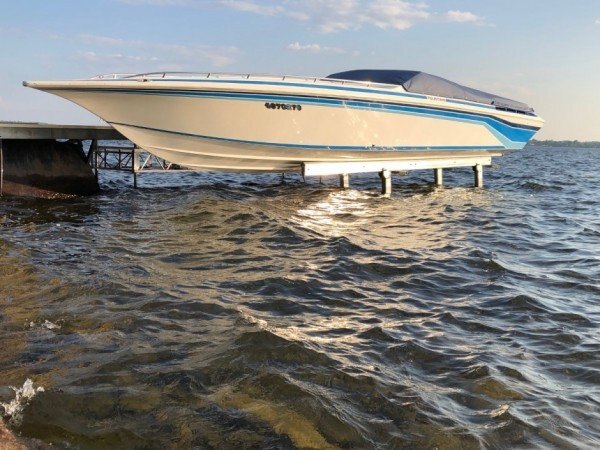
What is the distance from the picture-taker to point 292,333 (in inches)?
196

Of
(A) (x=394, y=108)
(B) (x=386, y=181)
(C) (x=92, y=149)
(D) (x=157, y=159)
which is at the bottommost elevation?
(B) (x=386, y=181)

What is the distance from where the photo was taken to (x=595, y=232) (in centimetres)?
1120

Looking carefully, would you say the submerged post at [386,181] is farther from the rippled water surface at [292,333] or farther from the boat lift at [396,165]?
the rippled water surface at [292,333]

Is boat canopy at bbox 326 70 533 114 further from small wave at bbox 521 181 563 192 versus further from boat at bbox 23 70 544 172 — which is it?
small wave at bbox 521 181 563 192

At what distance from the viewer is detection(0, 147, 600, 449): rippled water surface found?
350 centimetres

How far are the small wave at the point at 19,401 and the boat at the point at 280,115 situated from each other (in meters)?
8.89

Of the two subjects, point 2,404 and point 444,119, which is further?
point 444,119

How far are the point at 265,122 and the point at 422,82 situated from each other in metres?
5.15

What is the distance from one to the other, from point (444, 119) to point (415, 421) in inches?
518

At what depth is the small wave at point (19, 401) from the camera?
3.26 meters

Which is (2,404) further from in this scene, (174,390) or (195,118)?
(195,118)

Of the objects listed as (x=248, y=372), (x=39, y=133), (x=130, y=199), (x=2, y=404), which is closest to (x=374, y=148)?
(x=130, y=199)

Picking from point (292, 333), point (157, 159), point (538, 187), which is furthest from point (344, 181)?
point (292, 333)

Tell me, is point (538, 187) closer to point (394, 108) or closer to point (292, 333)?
point (394, 108)
